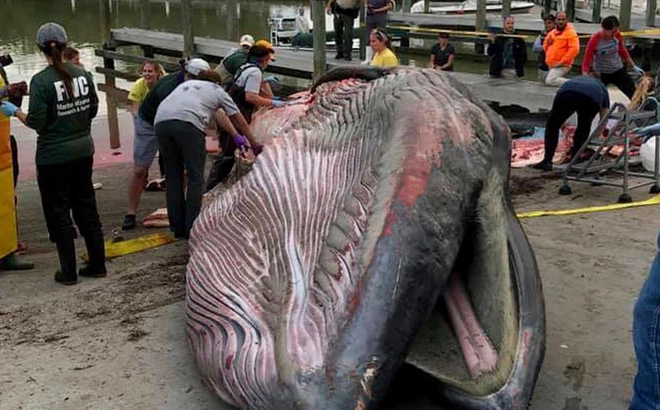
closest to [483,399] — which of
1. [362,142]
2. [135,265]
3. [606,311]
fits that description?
[362,142]

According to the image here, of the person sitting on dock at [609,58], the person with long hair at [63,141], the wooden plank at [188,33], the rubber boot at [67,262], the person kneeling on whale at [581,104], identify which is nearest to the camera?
the person with long hair at [63,141]

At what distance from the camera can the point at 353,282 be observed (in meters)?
3.59

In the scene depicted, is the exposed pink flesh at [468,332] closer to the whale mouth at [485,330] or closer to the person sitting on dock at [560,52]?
the whale mouth at [485,330]

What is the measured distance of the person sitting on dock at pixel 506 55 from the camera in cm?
1659

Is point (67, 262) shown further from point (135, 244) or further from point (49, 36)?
point (49, 36)

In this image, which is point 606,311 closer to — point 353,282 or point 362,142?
point 362,142

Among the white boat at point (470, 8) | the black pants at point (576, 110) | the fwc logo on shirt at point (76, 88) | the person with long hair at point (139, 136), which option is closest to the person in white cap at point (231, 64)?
the person with long hair at point (139, 136)

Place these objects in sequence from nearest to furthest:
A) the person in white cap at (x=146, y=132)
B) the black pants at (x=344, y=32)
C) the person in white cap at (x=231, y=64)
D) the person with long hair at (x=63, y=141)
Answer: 1. the person with long hair at (x=63, y=141)
2. the person in white cap at (x=146, y=132)
3. the person in white cap at (x=231, y=64)
4. the black pants at (x=344, y=32)

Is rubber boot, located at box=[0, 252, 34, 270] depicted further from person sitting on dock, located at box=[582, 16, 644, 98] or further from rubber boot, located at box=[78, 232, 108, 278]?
person sitting on dock, located at box=[582, 16, 644, 98]

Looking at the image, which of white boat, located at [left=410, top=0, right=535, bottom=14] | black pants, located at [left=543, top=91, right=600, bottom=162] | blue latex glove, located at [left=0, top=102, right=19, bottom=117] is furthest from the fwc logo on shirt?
white boat, located at [left=410, top=0, right=535, bottom=14]

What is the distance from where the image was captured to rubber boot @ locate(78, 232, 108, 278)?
6.62 metres

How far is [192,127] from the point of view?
736cm

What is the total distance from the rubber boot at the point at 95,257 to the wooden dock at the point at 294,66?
3.47m

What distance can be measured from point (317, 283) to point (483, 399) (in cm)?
88
